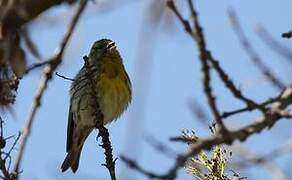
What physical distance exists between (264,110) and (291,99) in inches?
4.1

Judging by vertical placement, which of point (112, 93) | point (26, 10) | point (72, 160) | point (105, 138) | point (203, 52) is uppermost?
point (112, 93)

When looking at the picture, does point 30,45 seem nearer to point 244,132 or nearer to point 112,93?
point 244,132

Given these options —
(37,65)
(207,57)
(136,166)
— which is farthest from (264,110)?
(37,65)

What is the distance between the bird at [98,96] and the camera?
20.7 ft

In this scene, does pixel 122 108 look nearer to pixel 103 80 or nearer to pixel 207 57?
pixel 103 80

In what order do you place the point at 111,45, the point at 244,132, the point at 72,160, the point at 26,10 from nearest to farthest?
1. the point at 26,10
2. the point at 244,132
3. the point at 72,160
4. the point at 111,45

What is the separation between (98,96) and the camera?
20.6ft

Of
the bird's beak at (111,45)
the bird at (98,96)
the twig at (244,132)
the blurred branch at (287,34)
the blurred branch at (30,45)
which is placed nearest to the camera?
the twig at (244,132)

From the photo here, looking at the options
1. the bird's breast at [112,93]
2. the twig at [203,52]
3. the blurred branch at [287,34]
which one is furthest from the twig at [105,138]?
the twig at [203,52]

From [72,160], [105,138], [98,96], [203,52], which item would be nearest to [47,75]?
[203,52]

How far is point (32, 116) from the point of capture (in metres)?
1.36

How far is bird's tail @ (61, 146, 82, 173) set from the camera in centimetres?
618

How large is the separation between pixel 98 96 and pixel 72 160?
0.75m

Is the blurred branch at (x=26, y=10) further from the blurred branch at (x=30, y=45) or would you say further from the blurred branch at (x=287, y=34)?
the blurred branch at (x=287, y=34)
